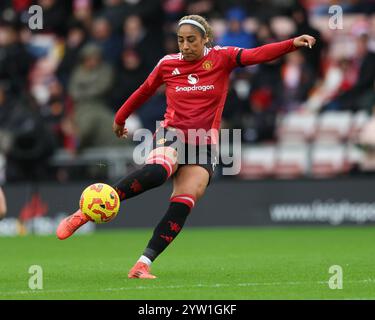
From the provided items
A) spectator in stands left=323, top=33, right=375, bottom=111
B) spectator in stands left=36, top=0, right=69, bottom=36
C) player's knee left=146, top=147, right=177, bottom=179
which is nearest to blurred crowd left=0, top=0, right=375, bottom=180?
spectator in stands left=323, top=33, right=375, bottom=111

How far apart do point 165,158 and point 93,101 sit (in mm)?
9487

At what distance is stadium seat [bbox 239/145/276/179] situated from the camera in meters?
19.0

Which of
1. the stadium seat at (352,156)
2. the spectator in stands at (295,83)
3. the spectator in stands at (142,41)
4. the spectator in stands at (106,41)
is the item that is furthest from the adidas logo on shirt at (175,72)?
the spectator in stands at (106,41)

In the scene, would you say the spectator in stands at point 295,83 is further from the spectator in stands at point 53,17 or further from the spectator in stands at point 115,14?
the spectator in stands at point 53,17

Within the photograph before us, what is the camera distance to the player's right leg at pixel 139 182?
10164 mm

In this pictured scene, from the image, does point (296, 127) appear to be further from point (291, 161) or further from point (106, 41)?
point (106, 41)

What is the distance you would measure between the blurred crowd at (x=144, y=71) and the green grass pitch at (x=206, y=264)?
80.5 inches

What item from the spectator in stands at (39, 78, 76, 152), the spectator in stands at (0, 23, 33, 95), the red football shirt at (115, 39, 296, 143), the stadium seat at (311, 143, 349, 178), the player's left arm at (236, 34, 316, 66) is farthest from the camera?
the spectator in stands at (0, 23, 33, 95)

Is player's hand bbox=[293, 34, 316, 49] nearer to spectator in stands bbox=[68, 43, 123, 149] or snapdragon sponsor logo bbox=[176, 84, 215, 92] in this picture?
snapdragon sponsor logo bbox=[176, 84, 215, 92]

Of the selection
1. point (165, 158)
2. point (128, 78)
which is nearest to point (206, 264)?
point (165, 158)

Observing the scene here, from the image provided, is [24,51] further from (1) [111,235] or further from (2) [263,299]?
(2) [263,299]

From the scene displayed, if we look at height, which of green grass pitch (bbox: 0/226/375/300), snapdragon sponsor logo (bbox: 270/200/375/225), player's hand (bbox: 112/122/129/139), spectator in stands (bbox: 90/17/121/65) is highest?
spectator in stands (bbox: 90/17/121/65)

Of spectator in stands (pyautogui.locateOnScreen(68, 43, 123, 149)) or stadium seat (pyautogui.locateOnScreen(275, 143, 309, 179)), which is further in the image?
spectator in stands (pyautogui.locateOnScreen(68, 43, 123, 149))

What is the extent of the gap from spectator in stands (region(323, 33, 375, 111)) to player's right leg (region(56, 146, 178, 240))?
9084mm
